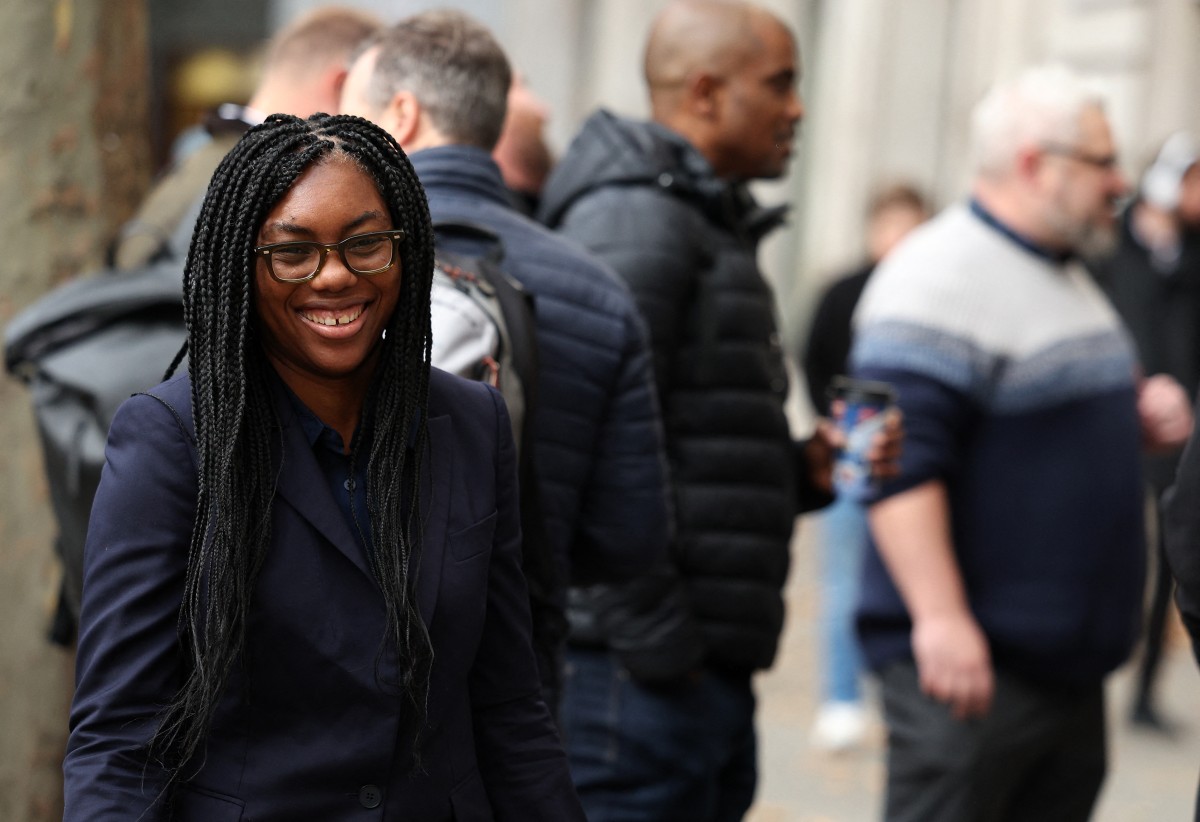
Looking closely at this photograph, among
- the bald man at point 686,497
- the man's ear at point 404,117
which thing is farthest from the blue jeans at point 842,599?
the man's ear at point 404,117

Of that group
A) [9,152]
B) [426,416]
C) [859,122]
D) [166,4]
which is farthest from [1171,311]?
[166,4]

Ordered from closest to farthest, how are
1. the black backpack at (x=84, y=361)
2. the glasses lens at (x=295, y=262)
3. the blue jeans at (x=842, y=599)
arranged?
the glasses lens at (x=295, y=262), the black backpack at (x=84, y=361), the blue jeans at (x=842, y=599)

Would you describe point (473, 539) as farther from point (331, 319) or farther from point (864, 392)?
point (864, 392)

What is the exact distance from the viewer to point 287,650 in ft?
7.31

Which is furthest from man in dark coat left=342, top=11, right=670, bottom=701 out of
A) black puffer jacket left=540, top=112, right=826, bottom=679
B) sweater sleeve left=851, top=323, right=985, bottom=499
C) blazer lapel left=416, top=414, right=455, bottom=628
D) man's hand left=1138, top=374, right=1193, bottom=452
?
man's hand left=1138, top=374, right=1193, bottom=452

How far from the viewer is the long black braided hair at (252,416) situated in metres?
2.17

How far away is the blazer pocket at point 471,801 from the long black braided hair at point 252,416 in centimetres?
14

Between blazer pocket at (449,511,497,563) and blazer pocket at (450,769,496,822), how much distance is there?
307mm

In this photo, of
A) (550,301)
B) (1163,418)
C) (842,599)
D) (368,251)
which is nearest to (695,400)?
(550,301)

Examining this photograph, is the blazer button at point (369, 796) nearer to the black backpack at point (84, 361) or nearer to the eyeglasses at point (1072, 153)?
the black backpack at point (84, 361)

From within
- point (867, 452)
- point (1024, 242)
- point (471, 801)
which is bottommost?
point (867, 452)

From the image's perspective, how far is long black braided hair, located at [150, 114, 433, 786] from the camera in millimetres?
2174

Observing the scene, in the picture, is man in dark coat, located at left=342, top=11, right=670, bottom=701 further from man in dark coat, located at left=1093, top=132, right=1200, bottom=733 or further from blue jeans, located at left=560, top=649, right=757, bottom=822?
man in dark coat, located at left=1093, top=132, right=1200, bottom=733

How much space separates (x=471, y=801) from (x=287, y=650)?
1.22ft
